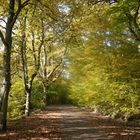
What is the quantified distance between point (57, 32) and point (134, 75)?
882 cm

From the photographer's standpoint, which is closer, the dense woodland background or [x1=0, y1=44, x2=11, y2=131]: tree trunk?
[x1=0, y1=44, x2=11, y2=131]: tree trunk

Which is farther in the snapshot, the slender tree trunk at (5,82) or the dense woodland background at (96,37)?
the dense woodland background at (96,37)

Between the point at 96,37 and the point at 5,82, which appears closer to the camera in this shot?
the point at 5,82

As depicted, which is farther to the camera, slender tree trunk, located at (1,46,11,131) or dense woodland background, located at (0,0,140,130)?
dense woodland background, located at (0,0,140,130)

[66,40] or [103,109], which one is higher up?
[66,40]

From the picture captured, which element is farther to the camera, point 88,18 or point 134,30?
point 88,18

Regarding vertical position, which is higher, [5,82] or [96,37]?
[96,37]

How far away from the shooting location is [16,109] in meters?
35.1

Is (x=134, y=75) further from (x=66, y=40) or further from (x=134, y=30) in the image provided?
(x=66, y=40)

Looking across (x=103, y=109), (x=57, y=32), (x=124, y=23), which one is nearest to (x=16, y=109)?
(x=103, y=109)

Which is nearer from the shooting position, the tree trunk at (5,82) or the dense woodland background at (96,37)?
the tree trunk at (5,82)

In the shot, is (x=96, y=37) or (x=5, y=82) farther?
(x=96, y=37)

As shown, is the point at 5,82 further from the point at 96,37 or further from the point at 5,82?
the point at 96,37

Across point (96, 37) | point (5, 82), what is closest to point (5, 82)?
point (5, 82)
